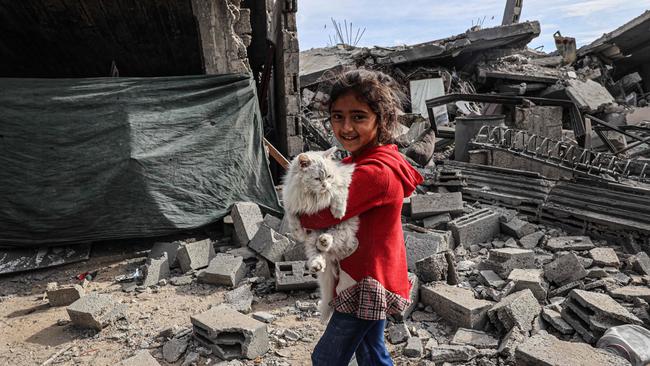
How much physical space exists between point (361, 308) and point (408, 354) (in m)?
1.66

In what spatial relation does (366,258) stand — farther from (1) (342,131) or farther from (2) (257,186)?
(2) (257,186)

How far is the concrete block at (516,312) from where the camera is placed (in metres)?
3.04

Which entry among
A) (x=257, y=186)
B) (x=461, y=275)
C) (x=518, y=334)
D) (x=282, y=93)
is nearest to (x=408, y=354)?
(x=518, y=334)

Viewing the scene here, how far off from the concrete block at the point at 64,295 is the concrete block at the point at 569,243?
5190 millimetres

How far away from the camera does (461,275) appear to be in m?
4.16

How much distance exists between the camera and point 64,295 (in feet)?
13.0

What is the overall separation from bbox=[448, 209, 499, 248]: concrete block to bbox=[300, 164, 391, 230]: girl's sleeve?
3579mm

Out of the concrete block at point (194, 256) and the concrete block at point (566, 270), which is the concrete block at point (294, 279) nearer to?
the concrete block at point (194, 256)

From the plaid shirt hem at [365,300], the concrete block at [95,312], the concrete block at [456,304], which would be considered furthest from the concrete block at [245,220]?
the plaid shirt hem at [365,300]

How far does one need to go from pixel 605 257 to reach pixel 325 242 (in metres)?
3.97

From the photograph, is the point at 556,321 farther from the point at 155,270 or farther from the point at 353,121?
the point at 155,270

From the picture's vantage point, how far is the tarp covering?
4488 millimetres

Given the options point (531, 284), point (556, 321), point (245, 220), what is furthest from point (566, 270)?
point (245, 220)

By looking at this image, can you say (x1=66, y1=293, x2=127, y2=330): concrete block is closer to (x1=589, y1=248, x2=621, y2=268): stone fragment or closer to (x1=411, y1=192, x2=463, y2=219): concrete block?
(x1=411, y1=192, x2=463, y2=219): concrete block
